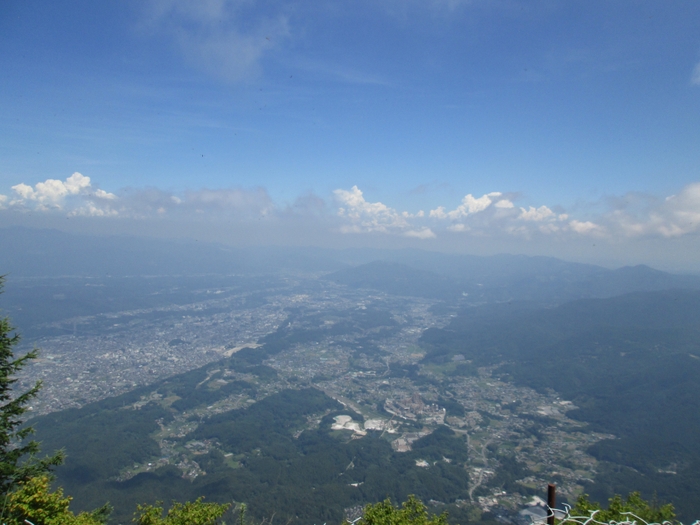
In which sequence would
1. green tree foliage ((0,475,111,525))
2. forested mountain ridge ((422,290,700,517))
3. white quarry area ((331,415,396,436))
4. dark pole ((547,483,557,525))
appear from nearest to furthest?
1. dark pole ((547,483,557,525))
2. green tree foliage ((0,475,111,525))
3. forested mountain ridge ((422,290,700,517))
4. white quarry area ((331,415,396,436))

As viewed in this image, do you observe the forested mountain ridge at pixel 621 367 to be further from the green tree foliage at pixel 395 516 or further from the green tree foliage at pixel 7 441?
the green tree foliage at pixel 7 441

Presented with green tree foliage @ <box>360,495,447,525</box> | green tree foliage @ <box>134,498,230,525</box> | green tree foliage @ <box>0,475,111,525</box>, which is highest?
green tree foliage @ <box>0,475,111,525</box>

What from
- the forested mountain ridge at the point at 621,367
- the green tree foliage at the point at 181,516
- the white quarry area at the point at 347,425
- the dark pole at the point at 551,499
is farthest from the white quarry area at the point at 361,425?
the dark pole at the point at 551,499

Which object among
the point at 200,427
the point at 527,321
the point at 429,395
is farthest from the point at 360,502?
the point at 527,321

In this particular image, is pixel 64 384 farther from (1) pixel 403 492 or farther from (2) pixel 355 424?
(1) pixel 403 492

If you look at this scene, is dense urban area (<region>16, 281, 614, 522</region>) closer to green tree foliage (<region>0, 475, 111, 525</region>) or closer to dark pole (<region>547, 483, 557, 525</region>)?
dark pole (<region>547, 483, 557, 525</region>)

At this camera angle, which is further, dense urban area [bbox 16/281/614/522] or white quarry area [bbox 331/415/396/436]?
white quarry area [bbox 331/415/396/436]

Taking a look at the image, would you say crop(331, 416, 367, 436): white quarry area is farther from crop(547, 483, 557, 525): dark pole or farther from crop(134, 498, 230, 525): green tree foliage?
crop(547, 483, 557, 525): dark pole

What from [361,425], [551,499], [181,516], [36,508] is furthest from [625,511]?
[361,425]

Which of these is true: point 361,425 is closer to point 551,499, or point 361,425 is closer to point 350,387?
point 350,387

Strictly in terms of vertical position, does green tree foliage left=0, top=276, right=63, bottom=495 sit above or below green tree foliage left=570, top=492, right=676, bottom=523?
above

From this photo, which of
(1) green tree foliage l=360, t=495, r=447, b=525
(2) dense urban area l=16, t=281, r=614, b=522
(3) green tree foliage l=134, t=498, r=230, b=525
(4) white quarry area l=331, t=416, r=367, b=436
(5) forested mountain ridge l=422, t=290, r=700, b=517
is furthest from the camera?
(4) white quarry area l=331, t=416, r=367, b=436

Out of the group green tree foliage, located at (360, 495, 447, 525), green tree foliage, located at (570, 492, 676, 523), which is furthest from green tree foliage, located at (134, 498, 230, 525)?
green tree foliage, located at (570, 492, 676, 523)
